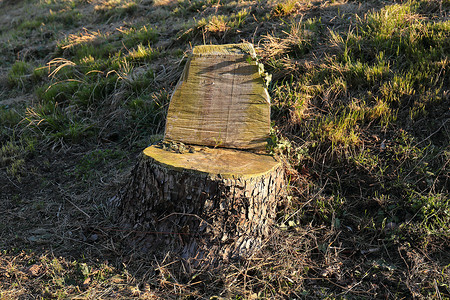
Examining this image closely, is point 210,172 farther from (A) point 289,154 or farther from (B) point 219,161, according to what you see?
(A) point 289,154

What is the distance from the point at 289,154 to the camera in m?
3.39

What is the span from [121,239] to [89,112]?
2493 mm

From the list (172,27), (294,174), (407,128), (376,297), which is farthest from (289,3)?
(376,297)

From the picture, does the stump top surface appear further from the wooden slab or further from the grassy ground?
the grassy ground

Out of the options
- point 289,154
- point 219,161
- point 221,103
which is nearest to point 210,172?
point 219,161

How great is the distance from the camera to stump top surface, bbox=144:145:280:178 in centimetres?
266

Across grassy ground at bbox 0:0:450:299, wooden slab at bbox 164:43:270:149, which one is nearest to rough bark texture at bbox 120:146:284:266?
grassy ground at bbox 0:0:450:299

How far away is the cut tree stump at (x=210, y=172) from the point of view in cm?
268

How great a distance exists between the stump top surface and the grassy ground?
0.33 meters

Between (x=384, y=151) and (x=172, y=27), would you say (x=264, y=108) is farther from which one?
(x=172, y=27)

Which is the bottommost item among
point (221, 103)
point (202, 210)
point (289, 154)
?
point (202, 210)

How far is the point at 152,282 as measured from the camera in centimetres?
262

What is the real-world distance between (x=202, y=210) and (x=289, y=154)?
1.11 metres

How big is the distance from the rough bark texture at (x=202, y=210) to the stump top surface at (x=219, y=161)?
0.03 meters
